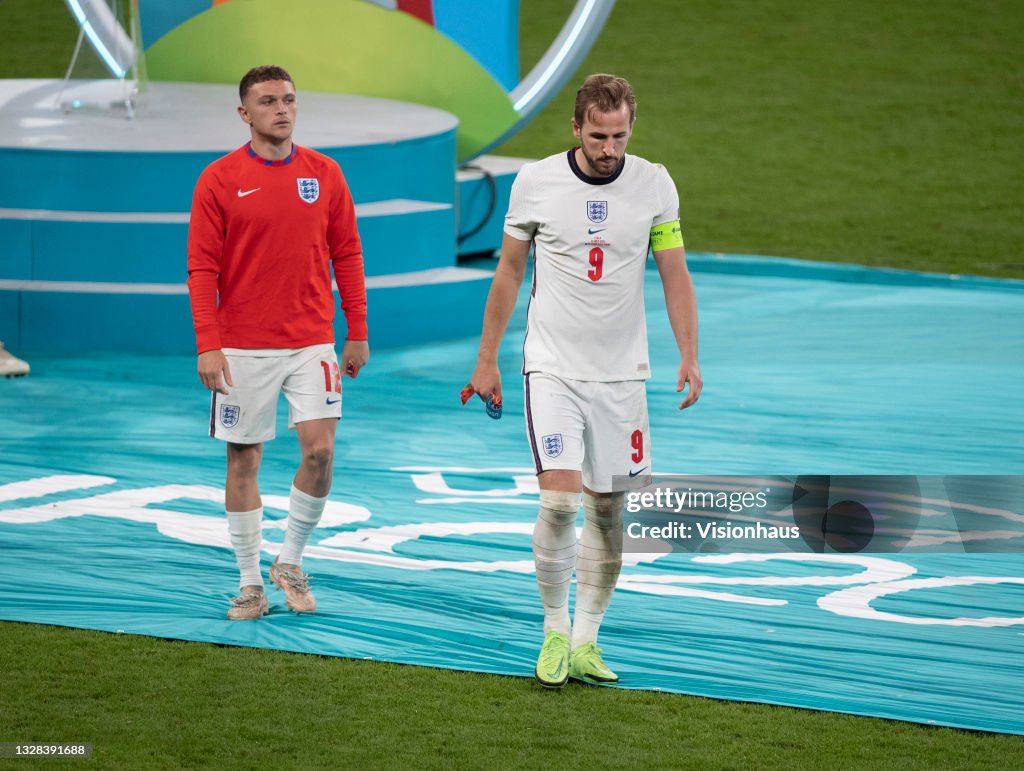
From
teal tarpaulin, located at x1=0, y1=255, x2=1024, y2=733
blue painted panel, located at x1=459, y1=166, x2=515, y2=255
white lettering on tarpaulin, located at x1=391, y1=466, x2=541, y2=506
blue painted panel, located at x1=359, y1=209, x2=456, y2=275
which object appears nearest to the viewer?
teal tarpaulin, located at x1=0, y1=255, x2=1024, y2=733

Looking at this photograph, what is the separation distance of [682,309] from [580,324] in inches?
11.8

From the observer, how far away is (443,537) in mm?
6344

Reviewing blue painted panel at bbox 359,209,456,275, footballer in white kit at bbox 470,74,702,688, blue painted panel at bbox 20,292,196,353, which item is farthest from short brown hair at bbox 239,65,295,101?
blue painted panel at bbox 359,209,456,275

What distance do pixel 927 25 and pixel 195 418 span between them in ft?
54.6

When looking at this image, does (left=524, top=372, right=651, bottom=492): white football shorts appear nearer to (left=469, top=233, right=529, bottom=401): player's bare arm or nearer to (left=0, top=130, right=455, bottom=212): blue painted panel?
(left=469, top=233, right=529, bottom=401): player's bare arm

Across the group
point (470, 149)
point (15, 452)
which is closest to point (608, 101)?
point (15, 452)

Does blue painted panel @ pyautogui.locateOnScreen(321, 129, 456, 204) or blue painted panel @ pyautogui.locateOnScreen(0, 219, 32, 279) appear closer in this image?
blue painted panel @ pyautogui.locateOnScreen(0, 219, 32, 279)

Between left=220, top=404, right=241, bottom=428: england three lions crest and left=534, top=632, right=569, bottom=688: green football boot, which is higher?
left=220, top=404, right=241, bottom=428: england three lions crest

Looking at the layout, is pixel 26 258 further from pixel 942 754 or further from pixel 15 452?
pixel 942 754

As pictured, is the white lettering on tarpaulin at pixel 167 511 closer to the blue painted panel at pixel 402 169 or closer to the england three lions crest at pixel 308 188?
the england three lions crest at pixel 308 188

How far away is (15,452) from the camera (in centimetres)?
744

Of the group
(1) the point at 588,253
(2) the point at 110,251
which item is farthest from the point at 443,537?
(2) the point at 110,251

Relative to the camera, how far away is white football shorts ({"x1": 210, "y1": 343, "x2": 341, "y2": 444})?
536cm

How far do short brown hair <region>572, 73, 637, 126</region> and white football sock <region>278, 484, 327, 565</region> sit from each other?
1.52 metres
